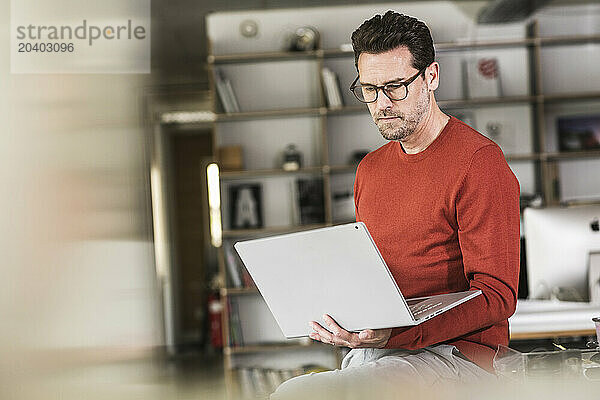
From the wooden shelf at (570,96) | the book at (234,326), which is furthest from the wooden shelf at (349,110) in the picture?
the book at (234,326)

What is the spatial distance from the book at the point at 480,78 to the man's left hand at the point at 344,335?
291 cm

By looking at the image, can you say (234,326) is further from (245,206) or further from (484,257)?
(484,257)

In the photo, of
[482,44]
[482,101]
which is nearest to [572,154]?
[482,101]

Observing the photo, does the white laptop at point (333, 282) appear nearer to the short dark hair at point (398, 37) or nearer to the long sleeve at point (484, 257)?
the long sleeve at point (484, 257)

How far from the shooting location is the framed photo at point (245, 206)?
379 centimetres

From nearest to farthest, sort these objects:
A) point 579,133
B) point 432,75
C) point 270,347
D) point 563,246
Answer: point 432,75, point 563,246, point 270,347, point 579,133

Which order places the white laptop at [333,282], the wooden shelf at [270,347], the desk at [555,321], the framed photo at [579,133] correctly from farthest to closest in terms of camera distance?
the framed photo at [579,133] → the wooden shelf at [270,347] → the desk at [555,321] → the white laptop at [333,282]

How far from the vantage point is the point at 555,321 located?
7.09 feet

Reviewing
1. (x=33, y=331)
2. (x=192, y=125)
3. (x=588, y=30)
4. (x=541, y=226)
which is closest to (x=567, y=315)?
(x=541, y=226)

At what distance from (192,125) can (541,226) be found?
4.69 meters

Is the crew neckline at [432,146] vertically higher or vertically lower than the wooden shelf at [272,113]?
lower

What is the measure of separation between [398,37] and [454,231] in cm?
33

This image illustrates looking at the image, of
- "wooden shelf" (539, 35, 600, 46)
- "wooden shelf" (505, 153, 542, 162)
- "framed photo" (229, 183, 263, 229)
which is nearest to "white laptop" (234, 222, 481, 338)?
"framed photo" (229, 183, 263, 229)

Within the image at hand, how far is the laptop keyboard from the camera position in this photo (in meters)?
1.05
